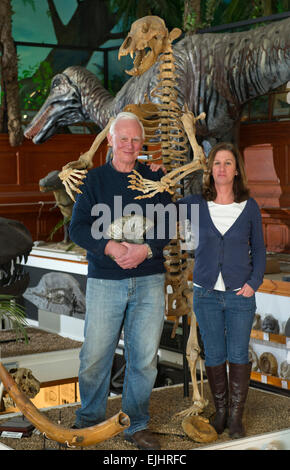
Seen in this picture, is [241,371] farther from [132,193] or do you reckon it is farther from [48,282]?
[48,282]

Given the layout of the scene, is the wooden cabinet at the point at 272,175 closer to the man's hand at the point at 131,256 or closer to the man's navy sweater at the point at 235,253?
the man's navy sweater at the point at 235,253

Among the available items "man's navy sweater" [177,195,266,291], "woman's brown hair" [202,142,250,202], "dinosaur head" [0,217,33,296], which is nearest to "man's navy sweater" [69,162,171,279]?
"man's navy sweater" [177,195,266,291]

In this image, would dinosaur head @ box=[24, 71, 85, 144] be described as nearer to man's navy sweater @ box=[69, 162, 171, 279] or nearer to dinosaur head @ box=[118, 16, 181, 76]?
dinosaur head @ box=[118, 16, 181, 76]

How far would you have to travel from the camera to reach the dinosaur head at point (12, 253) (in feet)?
14.8

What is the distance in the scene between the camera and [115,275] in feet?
10.4

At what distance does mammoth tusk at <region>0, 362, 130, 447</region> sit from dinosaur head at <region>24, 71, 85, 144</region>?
159 inches

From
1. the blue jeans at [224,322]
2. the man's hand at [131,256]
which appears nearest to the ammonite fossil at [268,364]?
the blue jeans at [224,322]

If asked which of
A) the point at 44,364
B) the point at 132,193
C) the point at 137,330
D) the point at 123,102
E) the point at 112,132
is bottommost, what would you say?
the point at 44,364

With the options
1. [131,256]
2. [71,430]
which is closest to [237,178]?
[131,256]

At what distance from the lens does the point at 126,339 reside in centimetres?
328

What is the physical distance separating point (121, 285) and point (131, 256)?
0.16 metres

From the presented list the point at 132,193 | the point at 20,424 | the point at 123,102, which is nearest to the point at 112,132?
the point at 132,193

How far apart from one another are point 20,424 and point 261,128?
384 centimetres

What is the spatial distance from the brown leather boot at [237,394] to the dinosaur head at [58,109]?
4.14 meters
